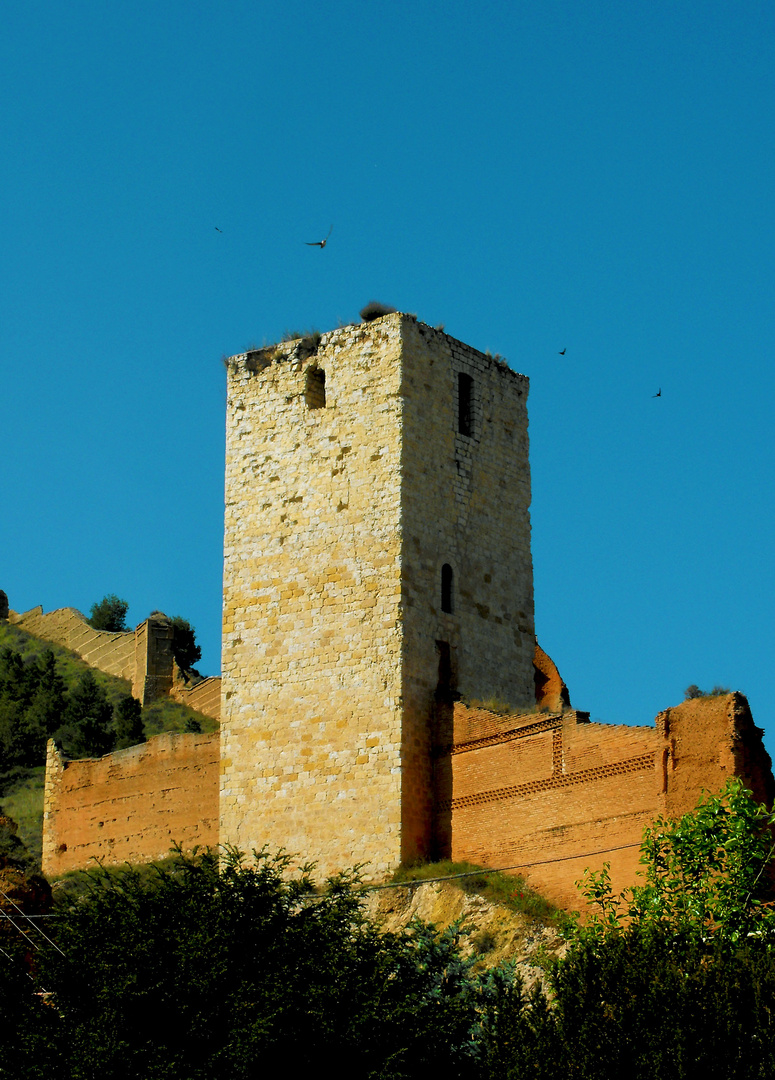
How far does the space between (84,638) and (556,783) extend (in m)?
41.3

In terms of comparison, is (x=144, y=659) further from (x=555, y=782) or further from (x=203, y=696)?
(x=555, y=782)

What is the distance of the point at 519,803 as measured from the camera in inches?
1103

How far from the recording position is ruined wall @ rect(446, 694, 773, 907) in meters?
24.7

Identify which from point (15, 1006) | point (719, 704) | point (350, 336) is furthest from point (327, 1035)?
point (350, 336)

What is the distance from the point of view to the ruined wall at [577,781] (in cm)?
2469

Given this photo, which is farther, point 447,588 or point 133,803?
point 133,803

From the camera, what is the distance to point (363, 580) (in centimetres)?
3003

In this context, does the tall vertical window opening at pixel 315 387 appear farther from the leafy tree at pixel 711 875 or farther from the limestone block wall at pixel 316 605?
the leafy tree at pixel 711 875

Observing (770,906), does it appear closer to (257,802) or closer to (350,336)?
(257,802)

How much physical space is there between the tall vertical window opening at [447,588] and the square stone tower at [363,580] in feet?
0.12

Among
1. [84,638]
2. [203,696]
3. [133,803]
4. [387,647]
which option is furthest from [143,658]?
[387,647]

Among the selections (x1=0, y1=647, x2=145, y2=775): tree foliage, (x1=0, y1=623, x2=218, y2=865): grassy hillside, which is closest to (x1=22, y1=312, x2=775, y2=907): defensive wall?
(x1=0, y1=623, x2=218, y2=865): grassy hillside

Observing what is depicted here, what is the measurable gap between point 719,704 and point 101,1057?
29.6 feet

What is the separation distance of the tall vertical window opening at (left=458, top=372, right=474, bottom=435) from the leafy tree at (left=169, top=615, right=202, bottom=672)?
30.6 metres
